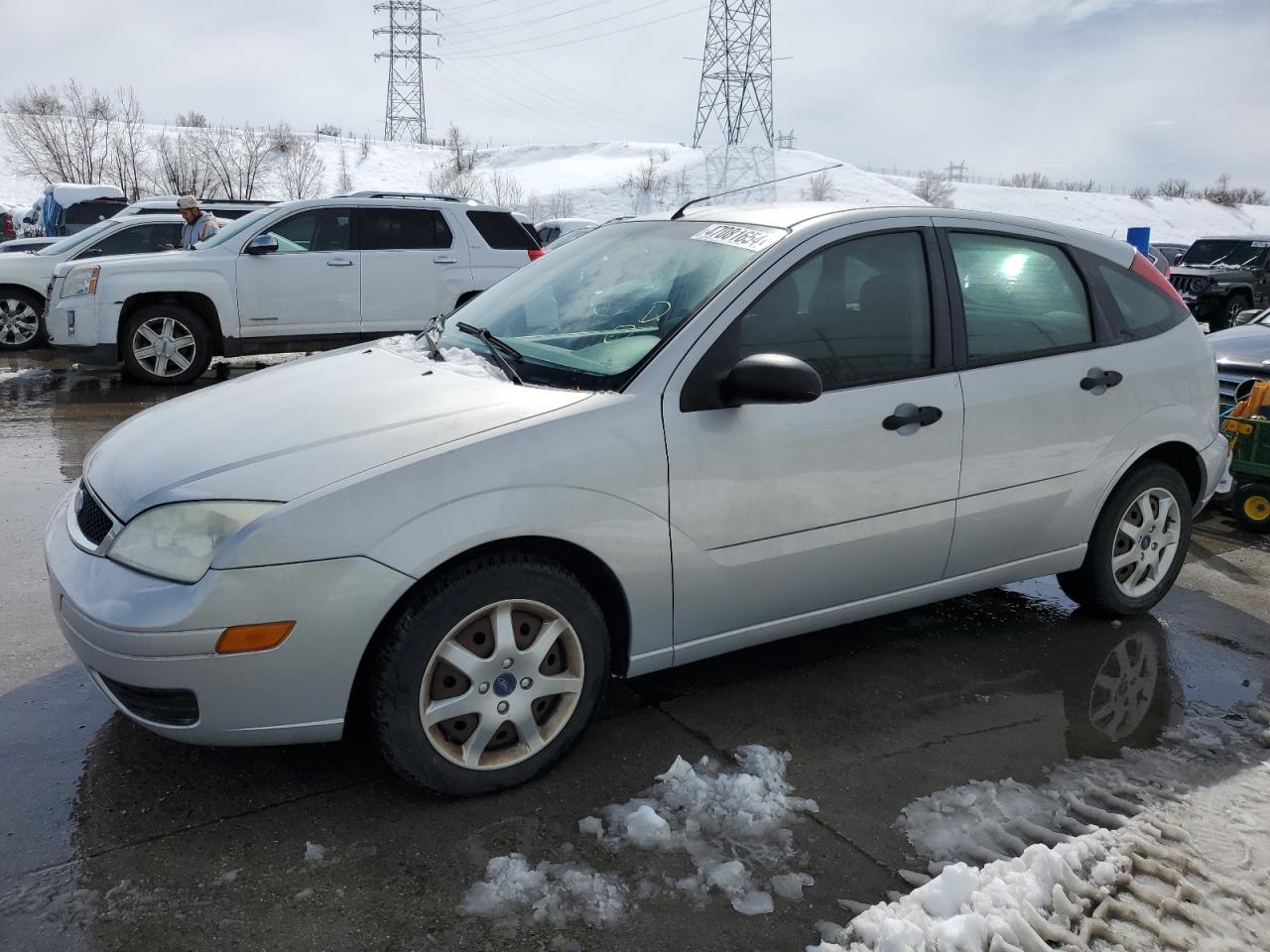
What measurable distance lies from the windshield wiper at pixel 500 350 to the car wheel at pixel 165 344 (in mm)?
7455

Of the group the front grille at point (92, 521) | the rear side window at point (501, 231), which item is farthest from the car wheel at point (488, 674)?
the rear side window at point (501, 231)

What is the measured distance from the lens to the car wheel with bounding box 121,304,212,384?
32.8 feet

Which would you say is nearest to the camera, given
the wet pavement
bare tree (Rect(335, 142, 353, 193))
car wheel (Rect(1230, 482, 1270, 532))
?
the wet pavement

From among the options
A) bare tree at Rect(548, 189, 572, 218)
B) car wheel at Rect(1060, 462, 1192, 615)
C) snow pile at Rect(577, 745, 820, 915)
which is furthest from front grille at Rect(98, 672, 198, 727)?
bare tree at Rect(548, 189, 572, 218)

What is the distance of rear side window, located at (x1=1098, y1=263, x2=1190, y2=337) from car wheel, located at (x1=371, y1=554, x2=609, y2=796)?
8.67ft

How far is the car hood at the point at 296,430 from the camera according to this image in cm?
270

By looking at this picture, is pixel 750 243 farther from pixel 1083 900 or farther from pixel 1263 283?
pixel 1263 283

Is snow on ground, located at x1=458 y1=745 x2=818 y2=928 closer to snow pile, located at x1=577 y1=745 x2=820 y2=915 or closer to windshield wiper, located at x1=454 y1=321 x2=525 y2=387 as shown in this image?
snow pile, located at x1=577 y1=745 x2=820 y2=915

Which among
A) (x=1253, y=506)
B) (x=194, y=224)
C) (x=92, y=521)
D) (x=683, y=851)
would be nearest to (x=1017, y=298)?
(x=683, y=851)

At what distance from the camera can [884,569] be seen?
356 centimetres

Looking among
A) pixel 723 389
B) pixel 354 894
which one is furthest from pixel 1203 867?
pixel 354 894

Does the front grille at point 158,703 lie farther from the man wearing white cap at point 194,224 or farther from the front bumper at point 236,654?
the man wearing white cap at point 194,224

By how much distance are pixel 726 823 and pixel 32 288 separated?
12.7 m

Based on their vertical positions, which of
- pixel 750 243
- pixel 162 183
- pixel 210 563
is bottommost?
pixel 210 563
